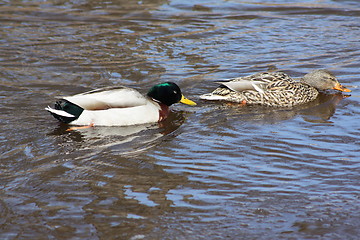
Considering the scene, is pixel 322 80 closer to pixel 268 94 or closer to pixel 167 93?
pixel 268 94

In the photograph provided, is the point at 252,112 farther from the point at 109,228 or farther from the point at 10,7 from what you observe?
the point at 10,7

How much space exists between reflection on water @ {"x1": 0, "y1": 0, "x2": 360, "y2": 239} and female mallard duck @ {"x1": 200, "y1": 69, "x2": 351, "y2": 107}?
0.58ft

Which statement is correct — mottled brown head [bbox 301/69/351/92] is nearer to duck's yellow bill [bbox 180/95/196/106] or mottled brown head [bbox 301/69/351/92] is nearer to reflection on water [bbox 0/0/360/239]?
reflection on water [bbox 0/0/360/239]

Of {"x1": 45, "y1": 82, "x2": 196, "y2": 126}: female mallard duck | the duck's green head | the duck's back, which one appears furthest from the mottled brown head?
{"x1": 45, "y1": 82, "x2": 196, "y2": 126}: female mallard duck

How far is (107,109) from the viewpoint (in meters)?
7.75

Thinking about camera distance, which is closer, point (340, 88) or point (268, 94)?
point (268, 94)

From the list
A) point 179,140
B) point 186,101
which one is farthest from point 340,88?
point 179,140

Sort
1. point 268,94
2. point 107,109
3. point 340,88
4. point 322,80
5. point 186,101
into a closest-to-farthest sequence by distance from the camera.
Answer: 1. point 107,109
2. point 186,101
3. point 268,94
4. point 340,88
5. point 322,80

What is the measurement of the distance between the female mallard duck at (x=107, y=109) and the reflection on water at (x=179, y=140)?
0.14m

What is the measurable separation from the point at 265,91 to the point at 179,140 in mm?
2028

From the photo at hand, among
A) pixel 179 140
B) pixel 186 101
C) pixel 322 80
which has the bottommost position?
pixel 179 140

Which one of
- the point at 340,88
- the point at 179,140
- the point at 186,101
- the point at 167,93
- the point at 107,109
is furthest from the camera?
the point at 340,88

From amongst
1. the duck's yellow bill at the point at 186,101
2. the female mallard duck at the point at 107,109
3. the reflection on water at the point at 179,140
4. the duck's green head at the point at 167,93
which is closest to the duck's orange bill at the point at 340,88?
the reflection on water at the point at 179,140

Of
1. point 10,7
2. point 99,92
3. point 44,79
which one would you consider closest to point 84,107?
point 99,92
